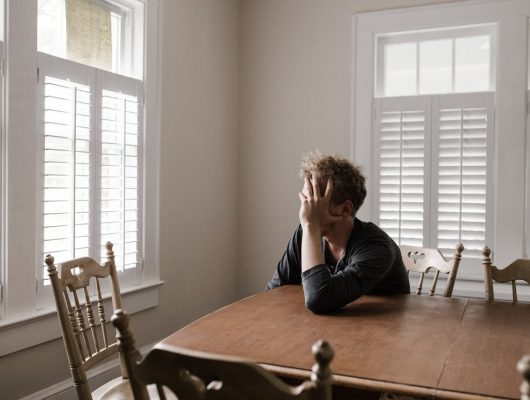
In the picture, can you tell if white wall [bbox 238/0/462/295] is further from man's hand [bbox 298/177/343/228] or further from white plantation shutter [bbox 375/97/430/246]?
man's hand [bbox 298/177/343/228]

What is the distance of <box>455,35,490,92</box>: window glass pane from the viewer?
11.1 feet

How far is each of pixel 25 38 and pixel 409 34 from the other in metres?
2.35

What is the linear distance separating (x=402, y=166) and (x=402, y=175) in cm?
6

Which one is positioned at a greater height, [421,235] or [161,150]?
[161,150]

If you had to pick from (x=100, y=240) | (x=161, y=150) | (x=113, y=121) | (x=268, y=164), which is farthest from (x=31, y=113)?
(x=268, y=164)

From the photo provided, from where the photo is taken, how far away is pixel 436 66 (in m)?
3.48

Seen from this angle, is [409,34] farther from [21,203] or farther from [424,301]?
[21,203]

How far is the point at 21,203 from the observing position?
2.28 metres

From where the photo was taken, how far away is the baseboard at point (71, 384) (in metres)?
2.44

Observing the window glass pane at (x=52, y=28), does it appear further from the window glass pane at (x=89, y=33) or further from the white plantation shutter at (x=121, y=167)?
the white plantation shutter at (x=121, y=167)

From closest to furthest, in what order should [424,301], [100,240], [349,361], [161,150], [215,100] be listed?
[349,361]
[424,301]
[100,240]
[161,150]
[215,100]

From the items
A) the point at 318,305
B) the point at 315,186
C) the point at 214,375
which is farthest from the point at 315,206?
the point at 214,375

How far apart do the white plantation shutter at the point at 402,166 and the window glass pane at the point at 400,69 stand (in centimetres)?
10

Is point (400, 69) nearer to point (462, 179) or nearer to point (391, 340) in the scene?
point (462, 179)
